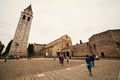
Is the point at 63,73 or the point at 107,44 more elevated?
the point at 107,44

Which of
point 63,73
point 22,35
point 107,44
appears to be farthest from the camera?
point 22,35

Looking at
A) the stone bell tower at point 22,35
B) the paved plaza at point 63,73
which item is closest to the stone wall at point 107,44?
the paved plaza at point 63,73

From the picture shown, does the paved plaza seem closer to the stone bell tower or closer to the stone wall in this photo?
the stone wall

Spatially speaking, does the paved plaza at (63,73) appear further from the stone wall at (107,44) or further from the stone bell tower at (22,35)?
the stone bell tower at (22,35)

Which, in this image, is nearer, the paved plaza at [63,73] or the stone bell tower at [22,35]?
the paved plaza at [63,73]

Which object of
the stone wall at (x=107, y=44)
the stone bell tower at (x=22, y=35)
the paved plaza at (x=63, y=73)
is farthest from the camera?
the stone bell tower at (x=22, y=35)

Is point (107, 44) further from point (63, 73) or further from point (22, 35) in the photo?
point (22, 35)

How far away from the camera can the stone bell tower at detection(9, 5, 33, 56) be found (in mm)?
35778

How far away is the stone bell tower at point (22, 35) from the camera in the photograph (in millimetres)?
35778

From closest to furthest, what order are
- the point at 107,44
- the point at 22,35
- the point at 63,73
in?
the point at 63,73 → the point at 107,44 → the point at 22,35

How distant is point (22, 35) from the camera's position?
39188mm

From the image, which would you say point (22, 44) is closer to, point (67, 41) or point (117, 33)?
point (67, 41)

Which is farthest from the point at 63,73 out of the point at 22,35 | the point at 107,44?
the point at 22,35

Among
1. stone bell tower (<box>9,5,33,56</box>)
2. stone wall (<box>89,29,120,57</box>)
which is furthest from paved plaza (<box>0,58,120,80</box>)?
stone bell tower (<box>9,5,33,56</box>)
